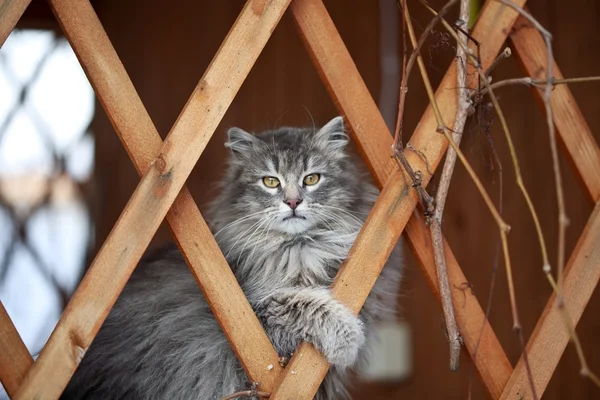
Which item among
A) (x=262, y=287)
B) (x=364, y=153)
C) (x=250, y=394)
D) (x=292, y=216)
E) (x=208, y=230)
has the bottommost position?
(x=250, y=394)

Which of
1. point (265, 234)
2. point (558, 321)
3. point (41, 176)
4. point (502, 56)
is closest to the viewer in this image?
point (502, 56)

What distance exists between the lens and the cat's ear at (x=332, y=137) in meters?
2.28

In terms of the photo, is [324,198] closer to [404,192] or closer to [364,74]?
[404,192]

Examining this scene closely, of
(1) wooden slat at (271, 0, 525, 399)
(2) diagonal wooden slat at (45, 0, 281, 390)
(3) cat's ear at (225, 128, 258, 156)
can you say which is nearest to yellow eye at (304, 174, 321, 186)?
(3) cat's ear at (225, 128, 258, 156)

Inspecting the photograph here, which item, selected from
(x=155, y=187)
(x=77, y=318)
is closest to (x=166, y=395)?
(x=77, y=318)

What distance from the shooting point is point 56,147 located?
3404mm

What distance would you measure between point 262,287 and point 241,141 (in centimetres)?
54

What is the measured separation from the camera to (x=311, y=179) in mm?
2213

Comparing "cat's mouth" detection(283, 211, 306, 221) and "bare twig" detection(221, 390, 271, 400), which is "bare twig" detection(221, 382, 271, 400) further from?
"cat's mouth" detection(283, 211, 306, 221)

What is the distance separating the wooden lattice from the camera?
1445 millimetres

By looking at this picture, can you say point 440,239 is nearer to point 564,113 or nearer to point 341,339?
point 341,339

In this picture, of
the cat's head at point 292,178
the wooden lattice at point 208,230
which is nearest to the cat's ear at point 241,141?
the cat's head at point 292,178

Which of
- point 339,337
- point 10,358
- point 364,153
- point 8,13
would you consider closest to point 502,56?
point 364,153

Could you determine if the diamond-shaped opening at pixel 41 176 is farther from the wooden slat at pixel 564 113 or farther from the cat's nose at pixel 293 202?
the wooden slat at pixel 564 113
